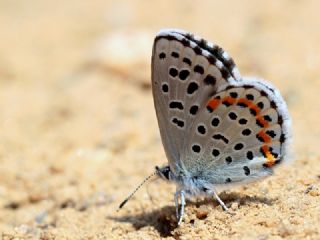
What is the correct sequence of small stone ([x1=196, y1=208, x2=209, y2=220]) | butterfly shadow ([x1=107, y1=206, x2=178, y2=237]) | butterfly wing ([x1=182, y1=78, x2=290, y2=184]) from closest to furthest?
butterfly wing ([x1=182, y1=78, x2=290, y2=184]), small stone ([x1=196, y1=208, x2=209, y2=220]), butterfly shadow ([x1=107, y1=206, x2=178, y2=237])

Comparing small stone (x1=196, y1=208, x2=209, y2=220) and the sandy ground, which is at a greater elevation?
the sandy ground

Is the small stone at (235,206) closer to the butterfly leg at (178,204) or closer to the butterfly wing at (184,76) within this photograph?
the butterfly leg at (178,204)

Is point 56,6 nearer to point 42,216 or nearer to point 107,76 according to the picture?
point 107,76

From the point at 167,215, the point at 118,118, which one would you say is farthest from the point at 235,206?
the point at 118,118

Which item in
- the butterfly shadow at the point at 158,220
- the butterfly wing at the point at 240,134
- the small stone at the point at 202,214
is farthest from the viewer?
the butterfly shadow at the point at 158,220

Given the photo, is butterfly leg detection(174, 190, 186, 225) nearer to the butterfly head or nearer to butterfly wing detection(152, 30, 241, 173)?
the butterfly head

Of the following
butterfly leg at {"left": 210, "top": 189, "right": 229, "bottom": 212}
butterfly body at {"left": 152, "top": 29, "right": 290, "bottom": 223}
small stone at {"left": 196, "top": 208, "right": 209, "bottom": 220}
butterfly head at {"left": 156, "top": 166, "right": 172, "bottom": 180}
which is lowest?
small stone at {"left": 196, "top": 208, "right": 209, "bottom": 220}

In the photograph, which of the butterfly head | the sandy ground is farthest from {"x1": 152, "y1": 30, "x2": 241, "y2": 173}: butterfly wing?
the sandy ground

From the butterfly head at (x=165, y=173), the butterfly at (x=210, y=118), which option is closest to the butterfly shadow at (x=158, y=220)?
the butterfly at (x=210, y=118)
